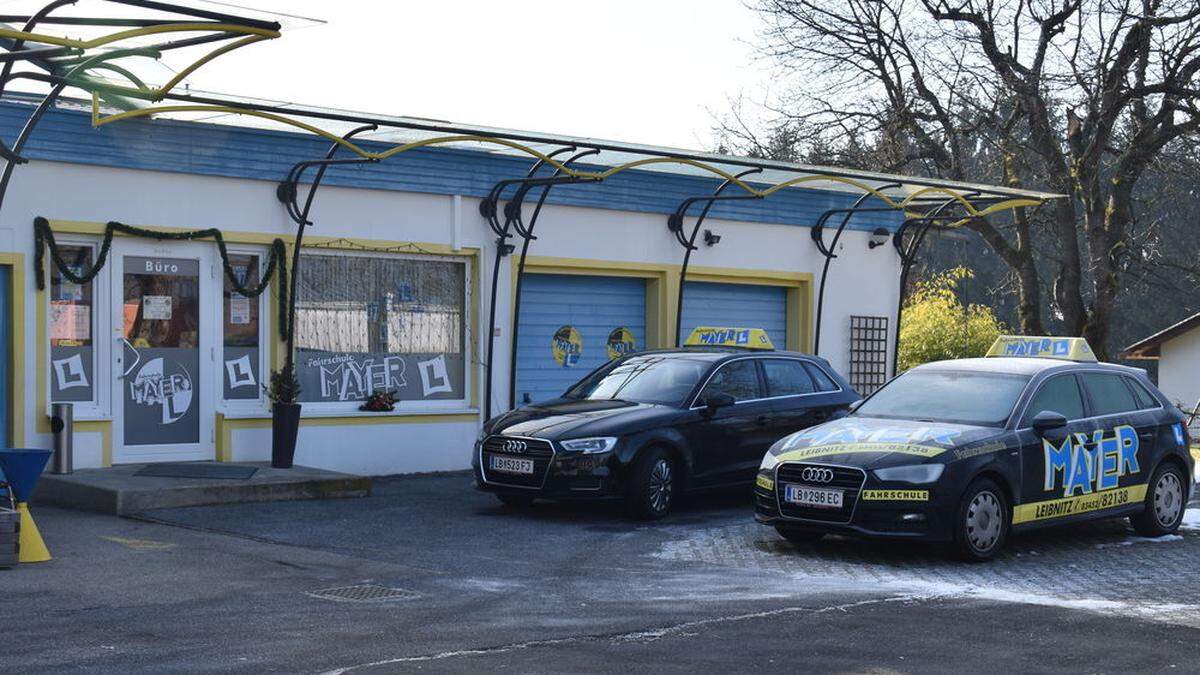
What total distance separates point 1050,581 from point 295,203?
8956mm

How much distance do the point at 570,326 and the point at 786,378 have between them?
4639 millimetres

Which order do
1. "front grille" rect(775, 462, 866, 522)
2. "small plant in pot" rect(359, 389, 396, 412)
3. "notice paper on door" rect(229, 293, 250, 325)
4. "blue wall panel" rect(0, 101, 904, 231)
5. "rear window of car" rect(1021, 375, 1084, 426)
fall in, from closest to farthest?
"front grille" rect(775, 462, 866, 522), "rear window of car" rect(1021, 375, 1084, 426), "blue wall panel" rect(0, 101, 904, 231), "notice paper on door" rect(229, 293, 250, 325), "small plant in pot" rect(359, 389, 396, 412)

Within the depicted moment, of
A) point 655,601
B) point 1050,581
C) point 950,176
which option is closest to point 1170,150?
point 950,176

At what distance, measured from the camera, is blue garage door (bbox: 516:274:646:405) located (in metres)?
18.6

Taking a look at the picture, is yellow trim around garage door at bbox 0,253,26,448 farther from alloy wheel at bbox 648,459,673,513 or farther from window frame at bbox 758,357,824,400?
window frame at bbox 758,357,824,400

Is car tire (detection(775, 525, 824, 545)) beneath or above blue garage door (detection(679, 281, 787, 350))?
beneath

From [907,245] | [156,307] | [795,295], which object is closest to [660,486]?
[156,307]

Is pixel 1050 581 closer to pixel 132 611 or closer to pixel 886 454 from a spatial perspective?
pixel 886 454

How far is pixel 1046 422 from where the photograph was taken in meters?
11.6

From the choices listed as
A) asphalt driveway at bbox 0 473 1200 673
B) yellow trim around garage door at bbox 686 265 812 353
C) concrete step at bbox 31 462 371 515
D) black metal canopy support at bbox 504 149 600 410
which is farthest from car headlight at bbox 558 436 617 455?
yellow trim around garage door at bbox 686 265 812 353

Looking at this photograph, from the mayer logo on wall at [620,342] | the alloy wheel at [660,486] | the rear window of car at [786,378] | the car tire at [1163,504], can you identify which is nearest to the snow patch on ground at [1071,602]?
the car tire at [1163,504]

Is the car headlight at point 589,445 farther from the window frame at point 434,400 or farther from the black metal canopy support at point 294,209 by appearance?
the window frame at point 434,400

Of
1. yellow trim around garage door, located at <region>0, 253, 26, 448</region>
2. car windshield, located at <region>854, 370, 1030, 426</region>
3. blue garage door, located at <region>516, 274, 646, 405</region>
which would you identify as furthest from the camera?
blue garage door, located at <region>516, 274, 646, 405</region>

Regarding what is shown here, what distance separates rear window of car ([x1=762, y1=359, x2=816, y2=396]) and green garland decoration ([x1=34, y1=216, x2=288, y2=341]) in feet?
16.8
